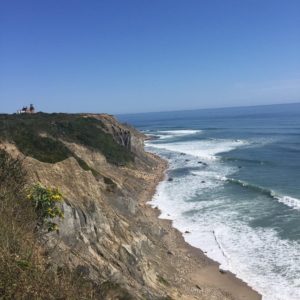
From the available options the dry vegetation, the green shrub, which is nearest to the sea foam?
the green shrub

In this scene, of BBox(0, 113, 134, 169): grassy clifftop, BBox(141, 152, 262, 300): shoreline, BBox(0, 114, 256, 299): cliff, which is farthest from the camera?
BBox(0, 113, 134, 169): grassy clifftop

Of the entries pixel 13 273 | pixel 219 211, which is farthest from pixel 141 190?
pixel 13 273

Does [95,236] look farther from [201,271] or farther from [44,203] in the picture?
[201,271]

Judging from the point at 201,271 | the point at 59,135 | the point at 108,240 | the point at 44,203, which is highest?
the point at 59,135

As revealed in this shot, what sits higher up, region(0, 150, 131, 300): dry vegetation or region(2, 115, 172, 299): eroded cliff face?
region(0, 150, 131, 300): dry vegetation

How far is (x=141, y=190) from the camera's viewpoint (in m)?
44.3

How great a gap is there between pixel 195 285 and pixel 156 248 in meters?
4.15

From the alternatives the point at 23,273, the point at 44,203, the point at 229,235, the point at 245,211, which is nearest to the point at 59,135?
the point at 245,211

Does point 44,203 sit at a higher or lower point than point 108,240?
higher

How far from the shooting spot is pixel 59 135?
43.7 m

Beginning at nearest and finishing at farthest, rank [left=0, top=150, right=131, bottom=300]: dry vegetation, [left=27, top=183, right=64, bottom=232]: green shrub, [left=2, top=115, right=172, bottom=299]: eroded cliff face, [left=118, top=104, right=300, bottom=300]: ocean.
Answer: [left=0, top=150, right=131, bottom=300]: dry vegetation
[left=27, top=183, right=64, bottom=232]: green shrub
[left=2, top=115, right=172, bottom=299]: eroded cliff face
[left=118, top=104, right=300, bottom=300]: ocean

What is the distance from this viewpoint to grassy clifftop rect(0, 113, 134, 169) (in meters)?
29.7

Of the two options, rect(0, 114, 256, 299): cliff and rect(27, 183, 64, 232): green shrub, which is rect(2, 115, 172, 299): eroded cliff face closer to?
rect(0, 114, 256, 299): cliff

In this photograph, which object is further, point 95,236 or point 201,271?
point 201,271
